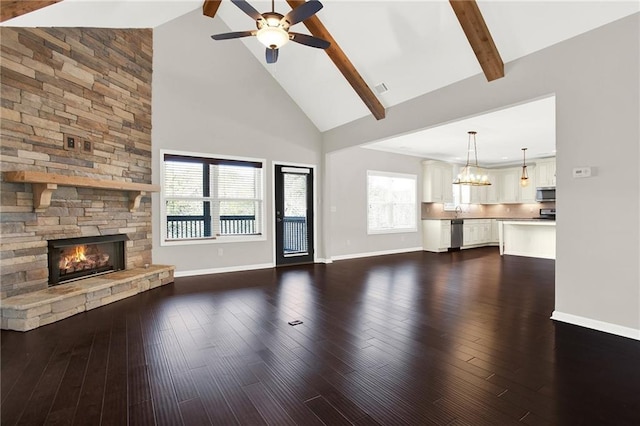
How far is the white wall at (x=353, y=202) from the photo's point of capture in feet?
23.9

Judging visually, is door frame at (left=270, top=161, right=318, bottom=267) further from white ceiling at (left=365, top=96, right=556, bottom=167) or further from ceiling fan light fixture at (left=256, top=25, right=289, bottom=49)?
ceiling fan light fixture at (left=256, top=25, right=289, bottom=49)

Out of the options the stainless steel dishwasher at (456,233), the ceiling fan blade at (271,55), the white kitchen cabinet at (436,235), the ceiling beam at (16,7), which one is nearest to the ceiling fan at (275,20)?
the ceiling fan blade at (271,55)

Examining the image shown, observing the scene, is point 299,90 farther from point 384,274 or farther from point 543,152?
point 543,152

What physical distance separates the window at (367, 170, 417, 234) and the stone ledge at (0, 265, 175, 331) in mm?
5204

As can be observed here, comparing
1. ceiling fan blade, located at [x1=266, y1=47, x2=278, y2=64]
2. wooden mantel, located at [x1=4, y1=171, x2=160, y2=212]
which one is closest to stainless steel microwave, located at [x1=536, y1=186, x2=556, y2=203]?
ceiling fan blade, located at [x1=266, y1=47, x2=278, y2=64]

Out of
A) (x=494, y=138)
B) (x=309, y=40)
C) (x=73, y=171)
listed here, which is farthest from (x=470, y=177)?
(x=73, y=171)

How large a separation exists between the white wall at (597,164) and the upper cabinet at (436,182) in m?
5.51

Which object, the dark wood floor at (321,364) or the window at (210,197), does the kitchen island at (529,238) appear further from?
the window at (210,197)

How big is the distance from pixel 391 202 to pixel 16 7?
302 inches

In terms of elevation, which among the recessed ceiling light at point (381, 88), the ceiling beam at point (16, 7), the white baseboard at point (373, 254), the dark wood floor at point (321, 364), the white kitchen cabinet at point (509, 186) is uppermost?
Result: the recessed ceiling light at point (381, 88)

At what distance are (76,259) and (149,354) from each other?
2.42 meters

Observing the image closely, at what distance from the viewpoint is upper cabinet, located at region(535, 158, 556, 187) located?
899 centimetres

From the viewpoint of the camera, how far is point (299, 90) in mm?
6273

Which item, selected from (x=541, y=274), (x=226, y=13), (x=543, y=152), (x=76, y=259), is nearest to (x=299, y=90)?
(x=226, y=13)
